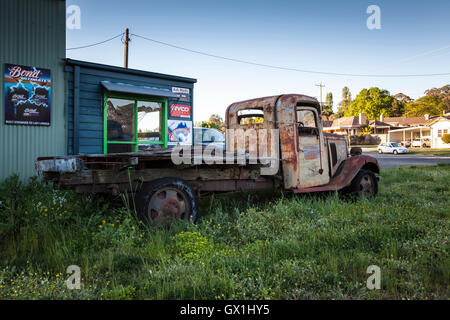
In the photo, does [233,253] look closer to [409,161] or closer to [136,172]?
[136,172]

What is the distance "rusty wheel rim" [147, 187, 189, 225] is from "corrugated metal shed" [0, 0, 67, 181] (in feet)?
14.3

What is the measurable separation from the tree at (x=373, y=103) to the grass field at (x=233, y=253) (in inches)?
2571

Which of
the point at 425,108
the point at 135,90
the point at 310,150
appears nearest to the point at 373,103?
the point at 425,108

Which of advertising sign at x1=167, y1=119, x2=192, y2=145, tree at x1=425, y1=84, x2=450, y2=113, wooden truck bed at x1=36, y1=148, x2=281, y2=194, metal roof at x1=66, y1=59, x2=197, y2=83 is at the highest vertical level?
tree at x1=425, y1=84, x2=450, y2=113

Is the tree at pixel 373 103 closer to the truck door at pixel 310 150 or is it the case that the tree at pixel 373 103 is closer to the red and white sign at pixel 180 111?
the red and white sign at pixel 180 111

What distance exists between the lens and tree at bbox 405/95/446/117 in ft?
229

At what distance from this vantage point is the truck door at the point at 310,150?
5828 millimetres

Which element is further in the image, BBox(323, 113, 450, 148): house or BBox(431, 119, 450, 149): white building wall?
BBox(323, 113, 450, 148): house

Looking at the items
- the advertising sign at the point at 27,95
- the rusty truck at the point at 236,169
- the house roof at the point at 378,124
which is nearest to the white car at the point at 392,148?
the house roof at the point at 378,124

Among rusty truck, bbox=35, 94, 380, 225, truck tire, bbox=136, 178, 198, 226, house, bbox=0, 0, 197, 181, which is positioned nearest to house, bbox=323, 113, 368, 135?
house, bbox=0, 0, 197, 181

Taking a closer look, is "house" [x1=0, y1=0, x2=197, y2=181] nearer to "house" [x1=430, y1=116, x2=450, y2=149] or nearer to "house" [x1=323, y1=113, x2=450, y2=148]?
"house" [x1=323, y1=113, x2=450, y2=148]

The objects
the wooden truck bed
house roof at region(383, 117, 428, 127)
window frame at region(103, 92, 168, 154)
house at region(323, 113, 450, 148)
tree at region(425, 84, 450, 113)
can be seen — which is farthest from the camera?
tree at region(425, 84, 450, 113)

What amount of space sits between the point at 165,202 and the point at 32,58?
5.37 meters

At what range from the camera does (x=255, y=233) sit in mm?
4137
